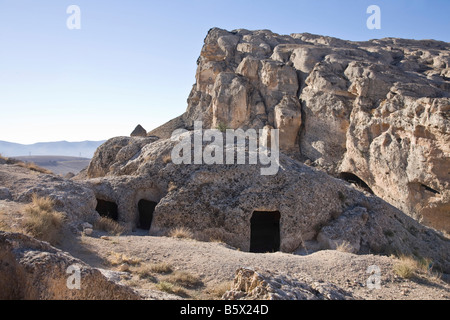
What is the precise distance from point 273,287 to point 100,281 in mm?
2040

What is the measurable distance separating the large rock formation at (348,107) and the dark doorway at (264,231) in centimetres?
1152

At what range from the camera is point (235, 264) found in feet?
22.2

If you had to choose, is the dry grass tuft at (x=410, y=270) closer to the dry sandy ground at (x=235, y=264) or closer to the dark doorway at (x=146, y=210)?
the dry sandy ground at (x=235, y=264)

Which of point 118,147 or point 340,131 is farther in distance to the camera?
point 340,131

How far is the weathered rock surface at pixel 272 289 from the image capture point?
4414 mm

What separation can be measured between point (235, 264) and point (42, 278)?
11.9 feet

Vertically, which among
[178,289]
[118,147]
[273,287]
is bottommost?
[178,289]

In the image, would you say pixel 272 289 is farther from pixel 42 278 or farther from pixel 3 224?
pixel 3 224

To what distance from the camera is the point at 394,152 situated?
21047mm

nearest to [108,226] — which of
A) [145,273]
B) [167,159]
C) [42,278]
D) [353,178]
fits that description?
[167,159]

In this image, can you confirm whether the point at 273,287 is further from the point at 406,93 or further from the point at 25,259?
the point at 406,93

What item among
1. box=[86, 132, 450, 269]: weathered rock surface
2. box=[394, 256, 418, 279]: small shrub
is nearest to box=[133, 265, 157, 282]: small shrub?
box=[86, 132, 450, 269]: weathered rock surface
